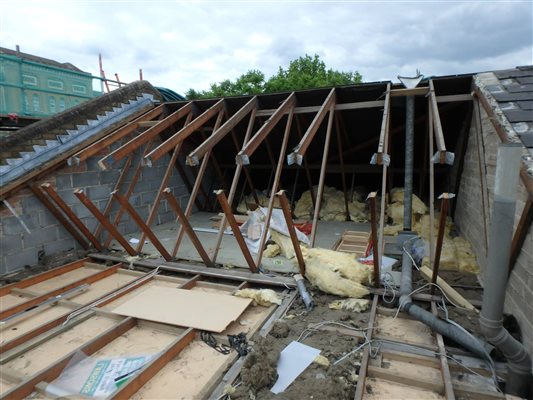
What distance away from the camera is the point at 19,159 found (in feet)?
12.6

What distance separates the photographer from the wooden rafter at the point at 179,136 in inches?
127

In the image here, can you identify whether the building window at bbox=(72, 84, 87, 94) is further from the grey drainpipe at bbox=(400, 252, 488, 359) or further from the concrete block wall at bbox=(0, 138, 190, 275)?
the grey drainpipe at bbox=(400, 252, 488, 359)

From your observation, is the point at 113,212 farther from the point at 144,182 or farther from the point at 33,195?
the point at 33,195

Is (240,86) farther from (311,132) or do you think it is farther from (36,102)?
(311,132)

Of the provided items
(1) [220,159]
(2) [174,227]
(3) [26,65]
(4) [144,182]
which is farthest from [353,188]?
(3) [26,65]

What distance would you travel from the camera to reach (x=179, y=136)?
3863 mm

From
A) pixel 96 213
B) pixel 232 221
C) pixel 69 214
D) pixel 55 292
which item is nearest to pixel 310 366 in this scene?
pixel 232 221

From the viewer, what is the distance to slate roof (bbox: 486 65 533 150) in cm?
267

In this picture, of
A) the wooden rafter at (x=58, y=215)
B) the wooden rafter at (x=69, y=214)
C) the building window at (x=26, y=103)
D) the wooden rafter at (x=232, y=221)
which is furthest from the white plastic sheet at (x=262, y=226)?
the building window at (x=26, y=103)

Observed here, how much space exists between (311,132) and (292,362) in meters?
2.23

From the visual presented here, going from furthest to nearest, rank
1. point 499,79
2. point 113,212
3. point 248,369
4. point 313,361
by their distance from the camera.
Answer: point 113,212
point 499,79
point 313,361
point 248,369

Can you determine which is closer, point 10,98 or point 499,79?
point 499,79

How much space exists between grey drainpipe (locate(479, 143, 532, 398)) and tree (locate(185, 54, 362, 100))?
13.5m

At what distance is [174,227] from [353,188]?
348cm
